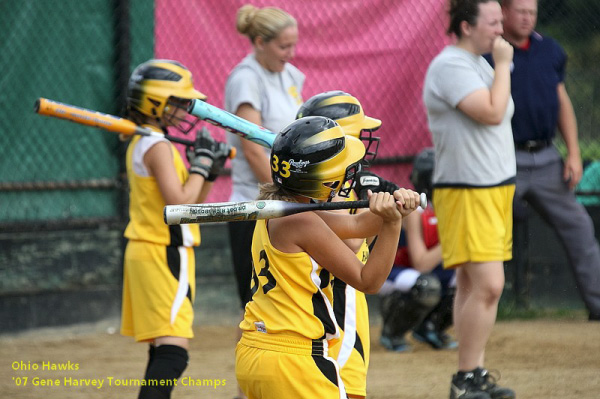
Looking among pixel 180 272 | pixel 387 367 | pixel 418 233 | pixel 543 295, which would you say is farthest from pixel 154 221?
pixel 543 295

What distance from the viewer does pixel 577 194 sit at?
7508 mm

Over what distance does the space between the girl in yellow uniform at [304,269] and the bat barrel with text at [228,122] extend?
76 centimetres

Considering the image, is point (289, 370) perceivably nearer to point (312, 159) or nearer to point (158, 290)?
point (312, 159)

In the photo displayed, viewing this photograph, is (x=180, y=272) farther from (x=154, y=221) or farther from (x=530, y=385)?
(x=530, y=385)

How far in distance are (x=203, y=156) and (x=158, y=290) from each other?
657mm

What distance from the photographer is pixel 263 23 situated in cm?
497

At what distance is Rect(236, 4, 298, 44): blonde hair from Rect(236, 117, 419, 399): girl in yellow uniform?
181cm

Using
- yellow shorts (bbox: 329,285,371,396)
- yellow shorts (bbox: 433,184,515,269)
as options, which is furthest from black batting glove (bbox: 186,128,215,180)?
yellow shorts (bbox: 433,184,515,269)

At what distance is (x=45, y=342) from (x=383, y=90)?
3.12 meters

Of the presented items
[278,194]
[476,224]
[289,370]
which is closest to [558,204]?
[476,224]

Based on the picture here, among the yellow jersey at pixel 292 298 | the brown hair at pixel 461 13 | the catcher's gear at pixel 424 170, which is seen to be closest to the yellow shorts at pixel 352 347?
the yellow jersey at pixel 292 298

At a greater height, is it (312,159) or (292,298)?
(312,159)

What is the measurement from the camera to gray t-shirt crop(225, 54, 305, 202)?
4.88 m

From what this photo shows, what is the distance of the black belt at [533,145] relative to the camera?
19.4 ft
